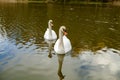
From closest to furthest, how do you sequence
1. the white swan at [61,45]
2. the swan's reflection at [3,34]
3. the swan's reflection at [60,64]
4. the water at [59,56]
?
the swan's reflection at [60,64] → the water at [59,56] → the white swan at [61,45] → the swan's reflection at [3,34]

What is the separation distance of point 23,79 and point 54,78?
136 centimetres

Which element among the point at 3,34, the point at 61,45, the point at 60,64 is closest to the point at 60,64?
the point at 60,64

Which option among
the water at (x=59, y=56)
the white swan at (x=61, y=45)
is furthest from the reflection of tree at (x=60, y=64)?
the white swan at (x=61, y=45)

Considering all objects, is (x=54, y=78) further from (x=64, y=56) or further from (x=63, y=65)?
(x=64, y=56)

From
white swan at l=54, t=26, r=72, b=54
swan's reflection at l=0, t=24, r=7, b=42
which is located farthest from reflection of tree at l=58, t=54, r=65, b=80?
swan's reflection at l=0, t=24, r=7, b=42

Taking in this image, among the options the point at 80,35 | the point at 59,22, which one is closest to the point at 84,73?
the point at 80,35

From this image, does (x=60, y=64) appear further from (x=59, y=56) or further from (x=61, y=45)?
(x=61, y=45)

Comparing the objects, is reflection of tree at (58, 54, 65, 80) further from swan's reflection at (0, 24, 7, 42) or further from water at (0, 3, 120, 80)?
swan's reflection at (0, 24, 7, 42)

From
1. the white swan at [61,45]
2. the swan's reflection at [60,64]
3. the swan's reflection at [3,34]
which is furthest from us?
the swan's reflection at [3,34]

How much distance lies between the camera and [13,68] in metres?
12.3

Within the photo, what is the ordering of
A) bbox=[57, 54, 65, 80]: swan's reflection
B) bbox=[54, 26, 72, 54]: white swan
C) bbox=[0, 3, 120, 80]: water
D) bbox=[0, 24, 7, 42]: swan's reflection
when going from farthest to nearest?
bbox=[0, 24, 7, 42]: swan's reflection → bbox=[54, 26, 72, 54]: white swan → bbox=[0, 3, 120, 80]: water → bbox=[57, 54, 65, 80]: swan's reflection

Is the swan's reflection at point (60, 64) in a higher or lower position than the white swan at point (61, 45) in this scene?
lower

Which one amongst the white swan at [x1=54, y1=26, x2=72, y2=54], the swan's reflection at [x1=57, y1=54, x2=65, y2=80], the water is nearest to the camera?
the swan's reflection at [x1=57, y1=54, x2=65, y2=80]

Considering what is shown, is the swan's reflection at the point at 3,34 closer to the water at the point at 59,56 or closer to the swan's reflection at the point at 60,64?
the water at the point at 59,56
